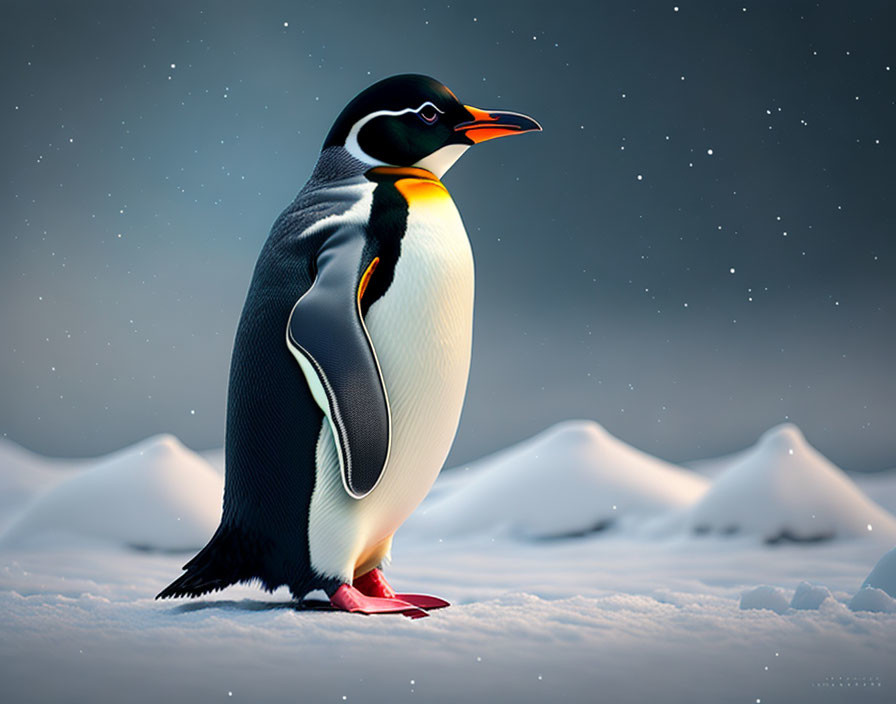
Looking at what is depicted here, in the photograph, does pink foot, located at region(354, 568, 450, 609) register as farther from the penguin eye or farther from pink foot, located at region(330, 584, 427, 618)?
the penguin eye

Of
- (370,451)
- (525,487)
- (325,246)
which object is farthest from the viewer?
(525,487)

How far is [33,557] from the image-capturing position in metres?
2.60

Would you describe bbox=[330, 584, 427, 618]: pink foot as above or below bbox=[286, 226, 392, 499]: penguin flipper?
below

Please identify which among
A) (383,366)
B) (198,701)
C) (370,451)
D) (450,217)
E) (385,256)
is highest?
(450,217)

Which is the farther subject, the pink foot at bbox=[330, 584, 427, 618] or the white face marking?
the white face marking

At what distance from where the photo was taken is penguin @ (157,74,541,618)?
1449 mm

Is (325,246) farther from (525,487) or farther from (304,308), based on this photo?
(525,487)

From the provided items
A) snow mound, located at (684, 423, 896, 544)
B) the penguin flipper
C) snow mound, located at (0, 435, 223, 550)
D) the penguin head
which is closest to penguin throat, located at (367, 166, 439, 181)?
the penguin head

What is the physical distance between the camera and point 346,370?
1432 millimetres

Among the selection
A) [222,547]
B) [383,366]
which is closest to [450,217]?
[383,366]

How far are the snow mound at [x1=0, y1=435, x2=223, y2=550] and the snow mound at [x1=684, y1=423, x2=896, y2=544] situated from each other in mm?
1579

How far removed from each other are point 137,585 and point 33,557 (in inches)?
25.6

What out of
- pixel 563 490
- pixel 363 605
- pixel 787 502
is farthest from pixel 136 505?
pixel 787 502

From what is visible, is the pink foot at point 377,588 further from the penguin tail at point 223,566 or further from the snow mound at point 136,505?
the snow mound at point 136,505
